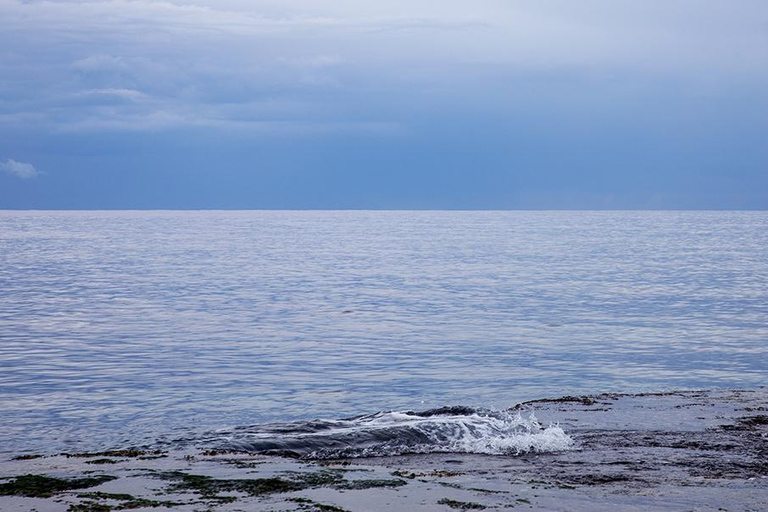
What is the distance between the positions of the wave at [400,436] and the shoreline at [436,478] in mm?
501

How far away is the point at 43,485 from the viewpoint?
14.6 meters

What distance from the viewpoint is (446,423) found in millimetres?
19750

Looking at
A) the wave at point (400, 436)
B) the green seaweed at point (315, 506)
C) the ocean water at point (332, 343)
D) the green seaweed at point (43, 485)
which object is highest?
the green seaweed at point (315, 506)

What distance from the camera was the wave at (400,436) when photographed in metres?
18.0

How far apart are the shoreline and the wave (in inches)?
19.7

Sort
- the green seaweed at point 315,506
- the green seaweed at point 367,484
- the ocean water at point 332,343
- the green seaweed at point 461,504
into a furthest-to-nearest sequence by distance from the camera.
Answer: the ocean water at point 332,343 < the green seaweed at point 367,484 < the green seaweed at point 461,504 < the green seaweed at point 315,506

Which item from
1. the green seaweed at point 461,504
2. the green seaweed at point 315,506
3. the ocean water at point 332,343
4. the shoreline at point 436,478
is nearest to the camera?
the green seaweed at point 315,506

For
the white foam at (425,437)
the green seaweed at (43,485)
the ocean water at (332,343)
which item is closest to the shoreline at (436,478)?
the green seaweed at (43,485)

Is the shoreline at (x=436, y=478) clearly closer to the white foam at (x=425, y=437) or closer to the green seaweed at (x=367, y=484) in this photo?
the green seaweed at (x=367, y=484)

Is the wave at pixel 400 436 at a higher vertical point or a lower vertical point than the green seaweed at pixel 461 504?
lower

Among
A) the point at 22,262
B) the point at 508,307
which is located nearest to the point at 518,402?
the point at 508,307

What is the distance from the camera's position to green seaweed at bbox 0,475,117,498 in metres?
14.1

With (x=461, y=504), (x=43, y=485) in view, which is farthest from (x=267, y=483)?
(x=43, y=485)

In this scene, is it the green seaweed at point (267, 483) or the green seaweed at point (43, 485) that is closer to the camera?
the green seaweed at point (43, 485)
